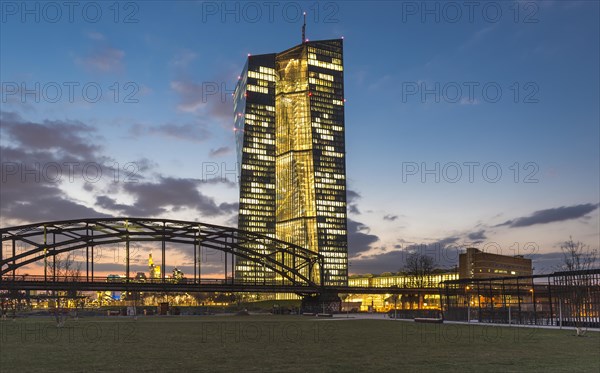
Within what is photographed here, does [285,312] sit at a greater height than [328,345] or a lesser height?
lesser

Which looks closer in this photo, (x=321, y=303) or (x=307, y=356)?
(x=307, y=356)

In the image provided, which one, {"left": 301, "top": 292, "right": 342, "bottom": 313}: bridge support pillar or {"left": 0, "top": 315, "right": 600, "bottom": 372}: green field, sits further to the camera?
{"left": 301, "top": 292, "right": 342, "bottom": 313}: bridge support pillar

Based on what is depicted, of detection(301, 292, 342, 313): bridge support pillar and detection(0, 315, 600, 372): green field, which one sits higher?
detection(0, 315, 600, 372): green field

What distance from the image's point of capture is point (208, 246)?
123m

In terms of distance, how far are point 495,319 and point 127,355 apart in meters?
39.2

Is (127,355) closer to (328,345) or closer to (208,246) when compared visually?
(328,345)

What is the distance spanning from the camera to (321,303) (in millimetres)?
113375

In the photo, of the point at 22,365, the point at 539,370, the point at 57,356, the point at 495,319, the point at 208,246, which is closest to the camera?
the point at 539,370

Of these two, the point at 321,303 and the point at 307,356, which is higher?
the point at 307,356

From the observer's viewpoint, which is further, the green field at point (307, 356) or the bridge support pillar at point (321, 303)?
the bridge support pillar at point (321, 303)

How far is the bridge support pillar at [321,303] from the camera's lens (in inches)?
4311

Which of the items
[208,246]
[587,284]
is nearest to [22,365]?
[587,284]

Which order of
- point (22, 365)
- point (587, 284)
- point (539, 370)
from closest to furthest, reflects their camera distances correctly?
point (539, 370) < point (22, 365) < point (587, 284)

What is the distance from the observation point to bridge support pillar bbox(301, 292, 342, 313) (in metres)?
110
